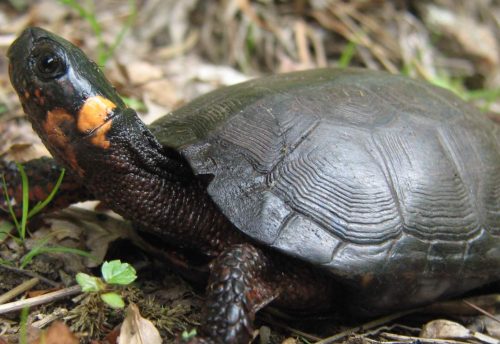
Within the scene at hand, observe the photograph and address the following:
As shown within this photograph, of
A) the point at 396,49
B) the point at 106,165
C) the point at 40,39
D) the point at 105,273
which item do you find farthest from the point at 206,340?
the point at 396,49

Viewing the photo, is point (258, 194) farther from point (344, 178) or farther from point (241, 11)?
point (241, 11)

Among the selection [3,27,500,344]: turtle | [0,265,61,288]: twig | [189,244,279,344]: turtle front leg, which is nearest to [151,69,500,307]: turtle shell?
[3,27,500,344]: turtle

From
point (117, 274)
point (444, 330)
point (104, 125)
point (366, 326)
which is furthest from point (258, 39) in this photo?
point (117, 274)

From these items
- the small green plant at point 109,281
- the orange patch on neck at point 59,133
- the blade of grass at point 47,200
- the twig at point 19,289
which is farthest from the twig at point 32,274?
the orange patch on neck at point 59,133

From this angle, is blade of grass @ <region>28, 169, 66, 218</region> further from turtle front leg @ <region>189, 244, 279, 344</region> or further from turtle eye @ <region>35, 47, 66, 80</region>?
turtle front leg @ <region>189, 244, 279, 344</region>

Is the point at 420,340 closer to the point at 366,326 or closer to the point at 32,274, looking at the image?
the point at 366,326

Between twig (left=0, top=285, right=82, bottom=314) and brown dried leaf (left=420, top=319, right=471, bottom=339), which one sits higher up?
twig (left=0, top=285, right=82, bottom=314)
